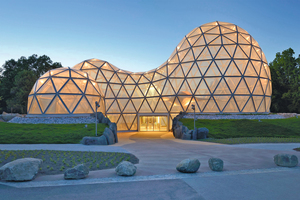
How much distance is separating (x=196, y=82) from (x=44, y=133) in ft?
74.8

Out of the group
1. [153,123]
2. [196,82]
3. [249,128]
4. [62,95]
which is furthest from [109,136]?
[196,82]

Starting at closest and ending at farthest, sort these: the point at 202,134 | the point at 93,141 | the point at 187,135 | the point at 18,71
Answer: the point at 93,141, the point at 202,134, the point at 187,135, the point at 18,71

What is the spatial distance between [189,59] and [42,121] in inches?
938

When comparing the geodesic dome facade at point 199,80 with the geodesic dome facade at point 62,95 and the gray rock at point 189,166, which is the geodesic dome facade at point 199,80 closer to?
the geodesic dome facade at point 62,95

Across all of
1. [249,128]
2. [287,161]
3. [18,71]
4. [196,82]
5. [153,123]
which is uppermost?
[18,71]

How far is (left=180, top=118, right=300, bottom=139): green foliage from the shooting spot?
909 inches

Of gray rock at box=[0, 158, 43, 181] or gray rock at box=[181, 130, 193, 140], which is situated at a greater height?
gray rock at box=[0, 158, 43, 181]

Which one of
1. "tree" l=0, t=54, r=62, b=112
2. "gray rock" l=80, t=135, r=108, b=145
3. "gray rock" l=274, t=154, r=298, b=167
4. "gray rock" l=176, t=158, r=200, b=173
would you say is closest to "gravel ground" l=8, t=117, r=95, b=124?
"gray rock" l=80, t=135, r=108, b=145

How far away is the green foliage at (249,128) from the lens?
75.8 ft

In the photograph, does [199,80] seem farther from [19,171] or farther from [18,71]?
[18,71]

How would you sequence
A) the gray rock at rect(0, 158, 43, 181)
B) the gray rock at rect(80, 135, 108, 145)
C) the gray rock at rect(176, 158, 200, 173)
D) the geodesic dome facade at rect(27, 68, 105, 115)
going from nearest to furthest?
the gray rock at rect(0, 158, 43, 181) → the gray rock at rect(176, 158, 200, 173) → the gray rock at rect(80, 135, 108, 145) → the geodesic dome facade at rect(27, 68, 105, 115)

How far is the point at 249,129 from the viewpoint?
24.9 metres

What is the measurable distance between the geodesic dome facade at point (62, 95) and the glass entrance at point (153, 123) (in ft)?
32.3

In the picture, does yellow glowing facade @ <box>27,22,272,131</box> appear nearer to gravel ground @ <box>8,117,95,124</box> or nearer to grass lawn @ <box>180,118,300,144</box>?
grass lawn @ <box>180,118,300,144</box>
